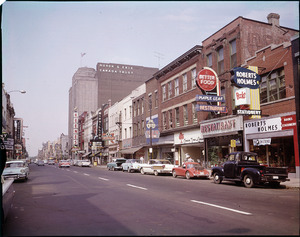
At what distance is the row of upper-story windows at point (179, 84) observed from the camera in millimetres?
33688

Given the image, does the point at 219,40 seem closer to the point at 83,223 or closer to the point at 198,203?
the point at 198,203

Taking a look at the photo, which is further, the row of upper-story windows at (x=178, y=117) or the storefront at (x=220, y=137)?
the row of upper-story windows at (x=178, y=117)

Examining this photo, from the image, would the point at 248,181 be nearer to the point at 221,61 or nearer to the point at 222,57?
the point at 221,61

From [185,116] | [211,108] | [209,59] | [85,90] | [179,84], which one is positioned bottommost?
[211,108]

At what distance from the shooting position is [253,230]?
6238 mm

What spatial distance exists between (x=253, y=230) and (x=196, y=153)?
94.3ft

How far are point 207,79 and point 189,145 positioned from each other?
30.3ft

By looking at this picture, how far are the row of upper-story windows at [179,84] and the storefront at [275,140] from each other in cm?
979

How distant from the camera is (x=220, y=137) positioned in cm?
2853

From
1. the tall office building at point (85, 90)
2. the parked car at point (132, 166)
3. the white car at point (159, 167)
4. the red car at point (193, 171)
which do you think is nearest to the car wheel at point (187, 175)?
the red car at point (193, 171)

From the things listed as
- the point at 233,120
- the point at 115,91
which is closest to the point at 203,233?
the point at 233,120

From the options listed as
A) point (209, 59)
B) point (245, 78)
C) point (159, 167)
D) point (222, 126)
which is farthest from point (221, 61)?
point (159, 167)

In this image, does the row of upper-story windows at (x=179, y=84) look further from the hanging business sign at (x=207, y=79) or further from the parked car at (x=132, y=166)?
the parked car at (x=132, y=166)

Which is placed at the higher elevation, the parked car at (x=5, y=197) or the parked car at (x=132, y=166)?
the parked car at (x=5, y=197)
